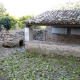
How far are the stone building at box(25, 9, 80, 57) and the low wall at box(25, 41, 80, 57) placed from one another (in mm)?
792

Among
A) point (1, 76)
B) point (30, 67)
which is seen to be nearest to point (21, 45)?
point (30, 67)

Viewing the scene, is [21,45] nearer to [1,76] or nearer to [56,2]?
[1,76]

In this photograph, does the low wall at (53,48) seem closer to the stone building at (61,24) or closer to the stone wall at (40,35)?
the stone building at (61,24)

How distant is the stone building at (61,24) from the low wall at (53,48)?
792 mm

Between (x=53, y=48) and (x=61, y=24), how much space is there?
6.77 feet

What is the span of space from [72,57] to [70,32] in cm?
371

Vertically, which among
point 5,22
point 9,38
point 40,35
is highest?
point 5,22

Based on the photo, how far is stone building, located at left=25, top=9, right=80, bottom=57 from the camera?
12.6 meters

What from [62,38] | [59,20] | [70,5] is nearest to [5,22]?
[62,38]

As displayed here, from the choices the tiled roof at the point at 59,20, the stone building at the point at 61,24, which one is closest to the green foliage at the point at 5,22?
the stone building at the point at 61,24

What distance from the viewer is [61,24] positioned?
12.7 metres

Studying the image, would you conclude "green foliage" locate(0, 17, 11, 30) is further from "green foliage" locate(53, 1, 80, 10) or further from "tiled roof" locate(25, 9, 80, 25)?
"green foliage" locate(53, 1, 80, 10)

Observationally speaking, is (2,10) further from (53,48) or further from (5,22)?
(53,48)

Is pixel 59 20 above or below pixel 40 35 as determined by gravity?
above
